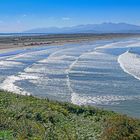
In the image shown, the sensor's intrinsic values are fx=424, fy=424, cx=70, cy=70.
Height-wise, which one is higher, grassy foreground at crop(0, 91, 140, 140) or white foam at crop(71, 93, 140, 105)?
grassy foreground at crop(0, 91, 140, 140)

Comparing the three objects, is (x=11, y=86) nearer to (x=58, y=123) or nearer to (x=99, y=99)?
(x=99, y=99)

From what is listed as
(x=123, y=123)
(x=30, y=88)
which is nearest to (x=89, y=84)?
(x=30, y=88)

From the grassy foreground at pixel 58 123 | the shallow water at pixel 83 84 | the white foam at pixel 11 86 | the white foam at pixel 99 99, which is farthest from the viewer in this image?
the white foam at pixel 11 86

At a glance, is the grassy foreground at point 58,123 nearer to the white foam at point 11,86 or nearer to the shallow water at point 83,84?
the shallow water at point 83,84

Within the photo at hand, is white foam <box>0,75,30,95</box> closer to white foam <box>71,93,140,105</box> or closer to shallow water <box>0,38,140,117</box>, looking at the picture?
shallow water <box>0,38,140,117</box>

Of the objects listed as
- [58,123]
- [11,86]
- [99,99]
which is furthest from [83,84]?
[58,123]

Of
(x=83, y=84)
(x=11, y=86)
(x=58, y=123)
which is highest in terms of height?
(x=58, y=123)

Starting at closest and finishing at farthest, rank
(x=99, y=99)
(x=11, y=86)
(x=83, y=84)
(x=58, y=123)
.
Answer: (x=58, y=123) < (x=99, y=99) < (x=11, y=86) < (x=83, y=84)


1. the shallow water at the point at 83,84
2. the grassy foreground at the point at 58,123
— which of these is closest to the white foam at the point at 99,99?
the shallow water at the point at 83,84

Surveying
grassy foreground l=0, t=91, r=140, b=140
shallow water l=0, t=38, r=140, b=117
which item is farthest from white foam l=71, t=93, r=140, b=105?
grassy foreground l=0, t=91, r=140, b=140

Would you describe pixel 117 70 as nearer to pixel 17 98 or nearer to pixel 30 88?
pixel 30 88
